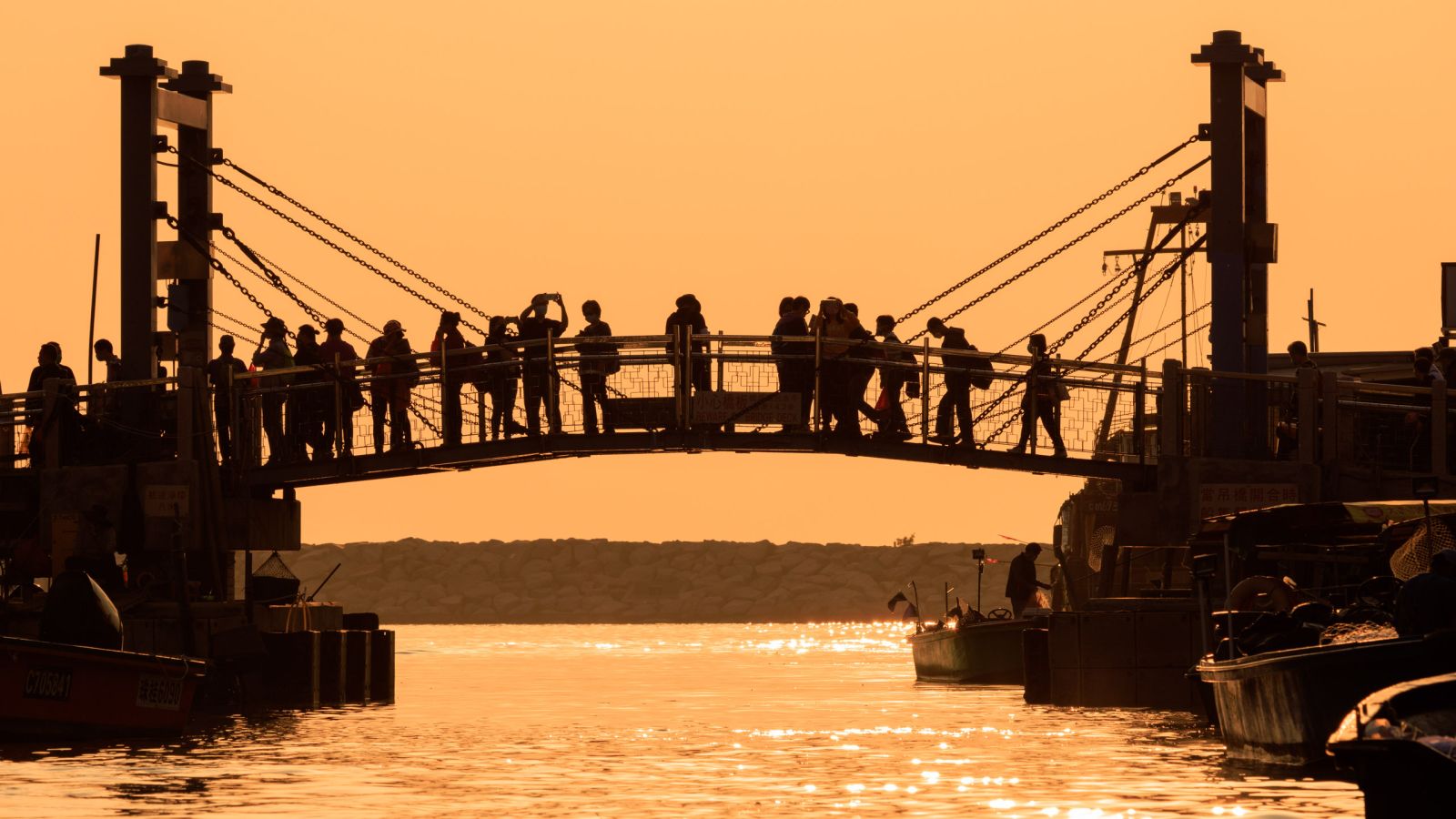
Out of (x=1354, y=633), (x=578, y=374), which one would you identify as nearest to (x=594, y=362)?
(x=578, y=374)

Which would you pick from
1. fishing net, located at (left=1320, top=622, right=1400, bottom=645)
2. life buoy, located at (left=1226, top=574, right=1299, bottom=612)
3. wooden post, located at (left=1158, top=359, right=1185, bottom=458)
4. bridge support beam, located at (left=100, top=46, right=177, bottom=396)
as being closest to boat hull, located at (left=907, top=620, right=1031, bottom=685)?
wooden post, located at (left=1158, top=359, right=1185, bottom=458)

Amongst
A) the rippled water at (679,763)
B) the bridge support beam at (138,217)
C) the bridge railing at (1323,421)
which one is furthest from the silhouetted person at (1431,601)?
the bridge support beam at (138,217)

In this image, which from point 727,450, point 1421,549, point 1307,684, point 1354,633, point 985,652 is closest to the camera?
point 1307,684

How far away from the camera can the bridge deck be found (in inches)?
1481

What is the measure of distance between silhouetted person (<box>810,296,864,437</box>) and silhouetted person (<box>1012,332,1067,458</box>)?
217 centimetres

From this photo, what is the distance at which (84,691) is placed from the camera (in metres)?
31.2

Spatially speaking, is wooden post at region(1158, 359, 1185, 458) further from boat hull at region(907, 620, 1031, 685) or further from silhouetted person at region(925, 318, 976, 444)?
boat hull at region(907, 620, 1031, 685)

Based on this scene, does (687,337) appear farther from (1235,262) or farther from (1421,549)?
(1421,549)

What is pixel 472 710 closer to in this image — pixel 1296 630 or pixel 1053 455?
pixel 1053 455

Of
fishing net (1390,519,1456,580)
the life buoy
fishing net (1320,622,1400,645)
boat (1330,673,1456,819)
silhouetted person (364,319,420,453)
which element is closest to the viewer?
boat (1330,673,1456,819)

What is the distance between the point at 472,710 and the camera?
42.1m

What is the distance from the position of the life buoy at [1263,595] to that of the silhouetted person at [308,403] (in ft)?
43.0

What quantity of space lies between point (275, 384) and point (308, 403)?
0.76m

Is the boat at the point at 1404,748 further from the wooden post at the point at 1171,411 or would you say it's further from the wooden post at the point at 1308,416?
the wooden post at the point at 1171,411
